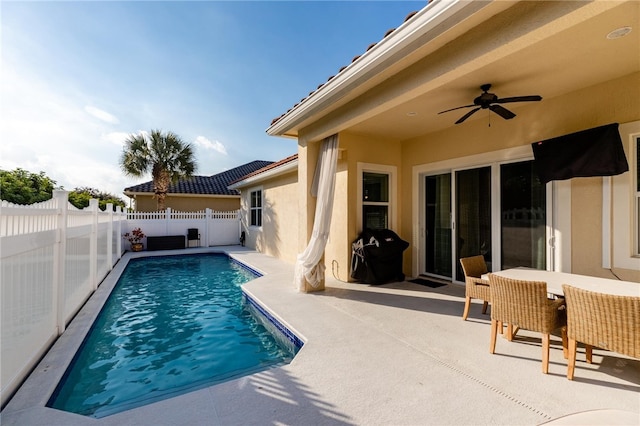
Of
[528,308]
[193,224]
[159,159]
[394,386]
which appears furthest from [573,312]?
[159,159]

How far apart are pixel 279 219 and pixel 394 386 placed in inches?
315

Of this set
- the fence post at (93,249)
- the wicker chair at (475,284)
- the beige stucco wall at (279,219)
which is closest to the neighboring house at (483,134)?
the wicker chair at (475,284)

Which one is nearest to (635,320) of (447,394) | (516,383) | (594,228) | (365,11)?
(516,383)

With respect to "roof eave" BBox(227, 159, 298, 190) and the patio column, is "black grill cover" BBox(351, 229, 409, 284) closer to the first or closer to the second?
the patio column

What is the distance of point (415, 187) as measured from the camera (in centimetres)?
677

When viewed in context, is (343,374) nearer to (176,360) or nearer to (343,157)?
(176,360)

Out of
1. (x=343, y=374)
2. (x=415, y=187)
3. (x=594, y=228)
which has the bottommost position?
(x=343, y=374)

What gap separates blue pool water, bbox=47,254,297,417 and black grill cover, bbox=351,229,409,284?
2387 millimetres

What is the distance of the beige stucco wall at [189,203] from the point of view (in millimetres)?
16109

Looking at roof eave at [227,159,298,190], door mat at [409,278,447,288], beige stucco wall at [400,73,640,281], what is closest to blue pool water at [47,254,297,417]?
door mat at [409,278,447,288]

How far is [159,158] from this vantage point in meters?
13.8

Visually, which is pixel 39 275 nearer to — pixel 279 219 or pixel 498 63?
pixel 498 63

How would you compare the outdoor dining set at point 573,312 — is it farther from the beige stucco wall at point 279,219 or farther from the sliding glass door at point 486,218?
the beige stucco wall at point 279,219

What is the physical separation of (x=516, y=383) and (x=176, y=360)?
374cm
